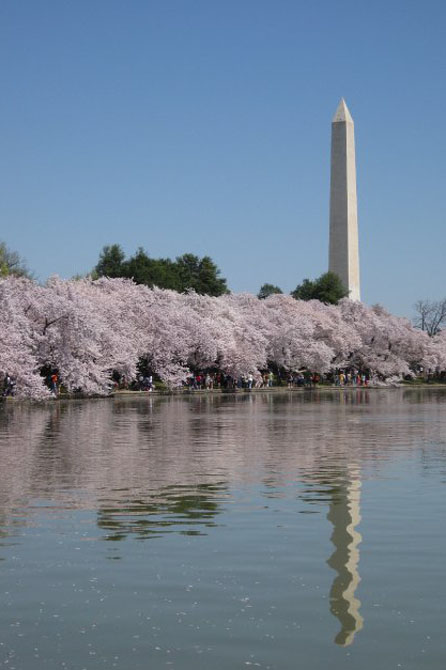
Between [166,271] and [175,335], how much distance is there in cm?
3442

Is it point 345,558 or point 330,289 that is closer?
point 345,558

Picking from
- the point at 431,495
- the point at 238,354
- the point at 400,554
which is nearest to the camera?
the point at 400,554

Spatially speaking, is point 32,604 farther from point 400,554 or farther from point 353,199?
point 353,199

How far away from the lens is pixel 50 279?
69438mm

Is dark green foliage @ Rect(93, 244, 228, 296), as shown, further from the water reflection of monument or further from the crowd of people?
the water reflection of monument

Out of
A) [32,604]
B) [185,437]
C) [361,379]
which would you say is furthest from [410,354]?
[32,604]

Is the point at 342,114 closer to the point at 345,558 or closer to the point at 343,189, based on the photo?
the point at 343,189

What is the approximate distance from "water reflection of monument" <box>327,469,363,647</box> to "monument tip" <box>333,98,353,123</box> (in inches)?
3914

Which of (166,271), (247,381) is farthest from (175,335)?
(166,271)

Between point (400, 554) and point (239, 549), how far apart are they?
1.82 metres

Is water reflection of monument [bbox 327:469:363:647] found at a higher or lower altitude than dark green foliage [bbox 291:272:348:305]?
lower

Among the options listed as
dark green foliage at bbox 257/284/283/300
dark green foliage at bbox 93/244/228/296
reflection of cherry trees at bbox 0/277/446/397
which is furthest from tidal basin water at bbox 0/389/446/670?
dark green foliage at bbox 257/284/283/300

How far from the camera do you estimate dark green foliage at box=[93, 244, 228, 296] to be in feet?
353

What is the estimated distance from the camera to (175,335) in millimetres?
77625
